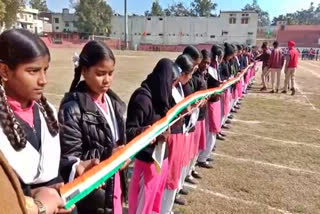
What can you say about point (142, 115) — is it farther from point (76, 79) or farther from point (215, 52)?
point (215, 52)

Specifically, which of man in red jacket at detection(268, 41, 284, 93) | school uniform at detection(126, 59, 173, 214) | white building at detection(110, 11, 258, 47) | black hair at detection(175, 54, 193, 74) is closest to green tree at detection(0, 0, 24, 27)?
white building at detection(110, 11, 258, 47)

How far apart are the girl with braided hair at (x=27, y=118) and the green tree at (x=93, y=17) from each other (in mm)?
80435

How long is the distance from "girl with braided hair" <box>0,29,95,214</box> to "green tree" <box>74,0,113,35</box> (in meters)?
80.4

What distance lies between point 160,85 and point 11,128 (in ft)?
5.77

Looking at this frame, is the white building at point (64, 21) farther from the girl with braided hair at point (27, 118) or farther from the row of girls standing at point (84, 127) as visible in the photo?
the girl with braided hair at point (27, 118)

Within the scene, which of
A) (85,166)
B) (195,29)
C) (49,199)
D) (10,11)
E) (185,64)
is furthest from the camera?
(195,29)

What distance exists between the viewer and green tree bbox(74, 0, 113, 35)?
79.0 metres

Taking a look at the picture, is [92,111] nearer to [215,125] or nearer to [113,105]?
[113,105]

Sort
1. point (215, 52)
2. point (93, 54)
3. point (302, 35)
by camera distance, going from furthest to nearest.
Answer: point (302, 35) < point (215, 52) < point (93, 54)

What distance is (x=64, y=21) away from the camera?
91562 millimetres

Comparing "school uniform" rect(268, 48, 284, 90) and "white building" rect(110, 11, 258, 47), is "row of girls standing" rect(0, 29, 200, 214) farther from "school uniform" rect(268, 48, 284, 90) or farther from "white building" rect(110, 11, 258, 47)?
"white building" rect(110, 11, 258, 47)

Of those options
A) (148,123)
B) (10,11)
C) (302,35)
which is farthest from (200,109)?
(302,35)

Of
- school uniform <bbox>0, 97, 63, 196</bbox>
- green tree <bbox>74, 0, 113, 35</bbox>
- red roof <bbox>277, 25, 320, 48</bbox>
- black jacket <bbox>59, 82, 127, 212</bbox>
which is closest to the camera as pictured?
school uniform <bbox>0, 97, 63, 196</bbox>

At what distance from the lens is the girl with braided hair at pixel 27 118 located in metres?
1.36
